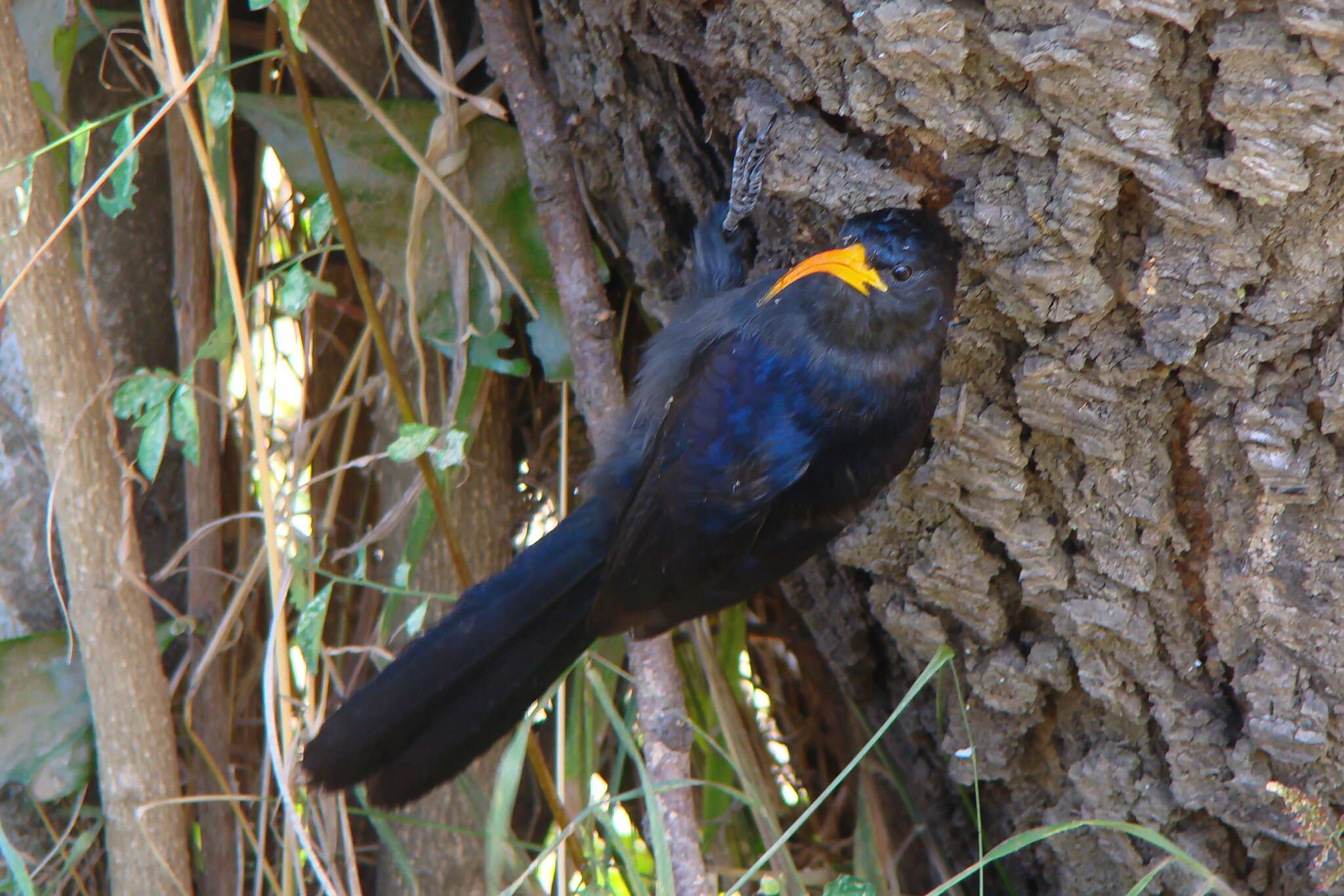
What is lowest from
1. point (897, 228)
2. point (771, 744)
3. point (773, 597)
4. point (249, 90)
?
point (771, 744)

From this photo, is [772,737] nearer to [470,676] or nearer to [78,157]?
[470,676]

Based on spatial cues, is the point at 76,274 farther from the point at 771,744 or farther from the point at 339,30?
the point at 771,744

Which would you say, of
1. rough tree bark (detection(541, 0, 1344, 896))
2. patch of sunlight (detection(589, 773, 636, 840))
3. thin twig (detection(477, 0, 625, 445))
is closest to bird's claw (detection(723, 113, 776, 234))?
rough tree bark (detection(541, 0, 1344, 896))

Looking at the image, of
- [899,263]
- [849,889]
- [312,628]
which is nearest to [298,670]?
[312,628]

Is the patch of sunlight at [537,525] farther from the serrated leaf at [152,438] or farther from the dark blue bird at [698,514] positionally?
the serrated leaf at [152,438]

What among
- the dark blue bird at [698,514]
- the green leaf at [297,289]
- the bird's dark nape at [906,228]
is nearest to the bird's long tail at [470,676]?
the dark blue bird at [698,514]

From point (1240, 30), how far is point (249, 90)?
1689 mm

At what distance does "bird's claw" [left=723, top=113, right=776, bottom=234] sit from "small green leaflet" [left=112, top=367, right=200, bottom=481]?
89 centimetres

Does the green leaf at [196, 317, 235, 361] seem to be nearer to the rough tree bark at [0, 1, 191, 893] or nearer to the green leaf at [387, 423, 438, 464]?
the rough tree bark at [0, 1, 191, 893]

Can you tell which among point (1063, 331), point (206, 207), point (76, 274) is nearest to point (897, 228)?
point (1063, 331)

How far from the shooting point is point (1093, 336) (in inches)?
62.6

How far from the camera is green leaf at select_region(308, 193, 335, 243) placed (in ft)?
6.28

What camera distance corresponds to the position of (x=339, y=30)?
6.84ft

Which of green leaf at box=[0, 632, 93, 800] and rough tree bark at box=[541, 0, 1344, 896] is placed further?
green leaf at box=[0, 632, 93, 800]
